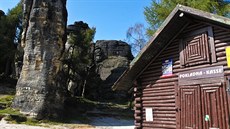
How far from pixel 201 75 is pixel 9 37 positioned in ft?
121

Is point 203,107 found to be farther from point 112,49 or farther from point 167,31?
point 112,49

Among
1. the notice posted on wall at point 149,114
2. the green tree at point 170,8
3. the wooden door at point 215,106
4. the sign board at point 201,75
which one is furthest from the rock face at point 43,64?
the wooden door at point 215,106

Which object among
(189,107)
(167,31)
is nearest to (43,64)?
(167,31)

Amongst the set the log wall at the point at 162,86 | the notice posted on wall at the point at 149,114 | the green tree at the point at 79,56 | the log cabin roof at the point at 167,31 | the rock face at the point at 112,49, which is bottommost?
the notice posted on wall at the point at 149,114

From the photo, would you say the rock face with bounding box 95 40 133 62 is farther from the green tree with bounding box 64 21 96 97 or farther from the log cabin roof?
the log cabin roof

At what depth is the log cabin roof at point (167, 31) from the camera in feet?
32.7

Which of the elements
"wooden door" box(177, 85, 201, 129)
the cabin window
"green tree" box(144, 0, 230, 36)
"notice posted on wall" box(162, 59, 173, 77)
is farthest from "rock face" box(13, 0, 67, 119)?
the cabin window

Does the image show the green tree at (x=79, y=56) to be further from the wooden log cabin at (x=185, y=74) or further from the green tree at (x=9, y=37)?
the wooden log cabin at (x=185, y=74)

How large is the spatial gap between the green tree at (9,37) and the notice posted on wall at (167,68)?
31.1 m

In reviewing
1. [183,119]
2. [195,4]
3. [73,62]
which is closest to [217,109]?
[183,119]

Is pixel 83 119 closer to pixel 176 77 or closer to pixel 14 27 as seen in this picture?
pixel 176 77

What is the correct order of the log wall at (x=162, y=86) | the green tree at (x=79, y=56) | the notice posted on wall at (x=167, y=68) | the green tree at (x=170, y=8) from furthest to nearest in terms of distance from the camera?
the green tree at (x=79, y=56) < the green tree at (x=170, y=8) < the notice posted on wall at (x=167, y=68) < the log wall at (x=162, y=86)

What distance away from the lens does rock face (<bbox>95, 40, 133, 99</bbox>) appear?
43.8m

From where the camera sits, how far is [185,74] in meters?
10.9
